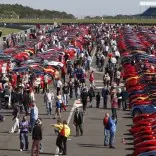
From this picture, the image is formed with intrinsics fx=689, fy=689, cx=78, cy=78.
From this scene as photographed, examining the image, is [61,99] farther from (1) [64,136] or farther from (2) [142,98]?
(1) [64,136]

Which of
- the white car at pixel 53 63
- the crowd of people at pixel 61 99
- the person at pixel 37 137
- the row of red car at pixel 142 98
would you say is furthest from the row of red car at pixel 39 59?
the person at pixel 37 137

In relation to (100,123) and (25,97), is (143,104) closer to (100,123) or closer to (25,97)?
(100,123)

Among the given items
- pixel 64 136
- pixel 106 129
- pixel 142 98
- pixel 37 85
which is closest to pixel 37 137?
pixel 64 136

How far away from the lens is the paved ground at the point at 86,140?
74.5 ft

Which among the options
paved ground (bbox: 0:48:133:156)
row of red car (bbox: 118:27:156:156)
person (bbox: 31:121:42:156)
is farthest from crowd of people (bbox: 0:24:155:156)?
row of red car (bbox: 118:27:156:156)

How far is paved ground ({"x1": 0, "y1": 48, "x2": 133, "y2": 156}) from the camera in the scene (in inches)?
A: 894

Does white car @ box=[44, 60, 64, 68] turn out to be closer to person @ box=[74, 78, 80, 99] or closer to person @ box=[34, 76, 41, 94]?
person @ box=[34, 76, 41, 94]

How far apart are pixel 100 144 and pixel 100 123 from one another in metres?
4.28

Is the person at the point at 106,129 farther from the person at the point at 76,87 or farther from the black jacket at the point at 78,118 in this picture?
the person at the point at 76,87

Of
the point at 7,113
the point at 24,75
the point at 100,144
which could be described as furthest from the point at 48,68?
the point at 100,144

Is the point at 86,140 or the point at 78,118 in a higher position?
the point at 78,118

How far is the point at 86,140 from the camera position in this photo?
24.8 metres

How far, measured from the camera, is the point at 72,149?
23.2 m

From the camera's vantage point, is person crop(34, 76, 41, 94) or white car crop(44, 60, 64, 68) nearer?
person crop(34, 76, 41, 94)
